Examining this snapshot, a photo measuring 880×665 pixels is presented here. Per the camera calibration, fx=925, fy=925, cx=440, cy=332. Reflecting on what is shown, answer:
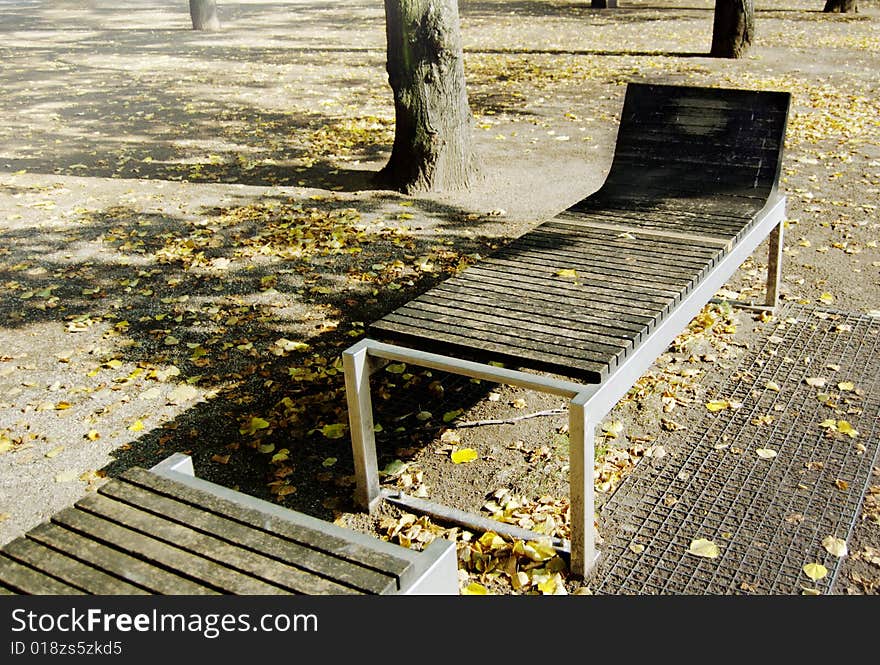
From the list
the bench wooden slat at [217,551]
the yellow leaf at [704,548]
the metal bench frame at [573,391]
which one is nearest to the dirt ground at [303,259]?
the metal bench frame at [573,391]

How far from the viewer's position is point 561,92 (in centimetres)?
1104

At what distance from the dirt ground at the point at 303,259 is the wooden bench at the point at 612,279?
39 cm

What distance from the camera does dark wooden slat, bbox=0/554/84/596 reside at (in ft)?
6.83

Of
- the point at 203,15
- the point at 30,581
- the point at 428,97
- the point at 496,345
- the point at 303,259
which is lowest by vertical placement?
the point at 303,259

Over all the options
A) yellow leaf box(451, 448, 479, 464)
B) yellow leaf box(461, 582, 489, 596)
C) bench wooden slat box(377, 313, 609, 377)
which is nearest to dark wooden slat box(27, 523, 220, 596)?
yellow leaf box(461, 582, 489, 596)

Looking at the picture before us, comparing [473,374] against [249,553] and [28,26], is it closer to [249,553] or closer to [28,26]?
[249,553]

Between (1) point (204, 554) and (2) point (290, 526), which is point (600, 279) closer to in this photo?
(2) point (290, 526)

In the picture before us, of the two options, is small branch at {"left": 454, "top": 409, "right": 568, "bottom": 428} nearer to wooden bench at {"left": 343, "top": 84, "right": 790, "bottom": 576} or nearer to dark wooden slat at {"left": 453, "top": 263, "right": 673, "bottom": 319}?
wooden bench at {"left": 343, "top": 84, "right": 790, "bottom": 576}

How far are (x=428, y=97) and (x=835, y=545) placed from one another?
4788mm

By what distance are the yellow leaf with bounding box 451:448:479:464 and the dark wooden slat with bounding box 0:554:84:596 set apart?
1.75m

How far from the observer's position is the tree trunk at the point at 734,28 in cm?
1271

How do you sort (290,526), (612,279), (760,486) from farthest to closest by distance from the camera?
(612,279) → (760,486) → (290,526)

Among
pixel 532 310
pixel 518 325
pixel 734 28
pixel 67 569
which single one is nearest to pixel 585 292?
pixel 532 310

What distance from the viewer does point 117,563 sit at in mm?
2162
